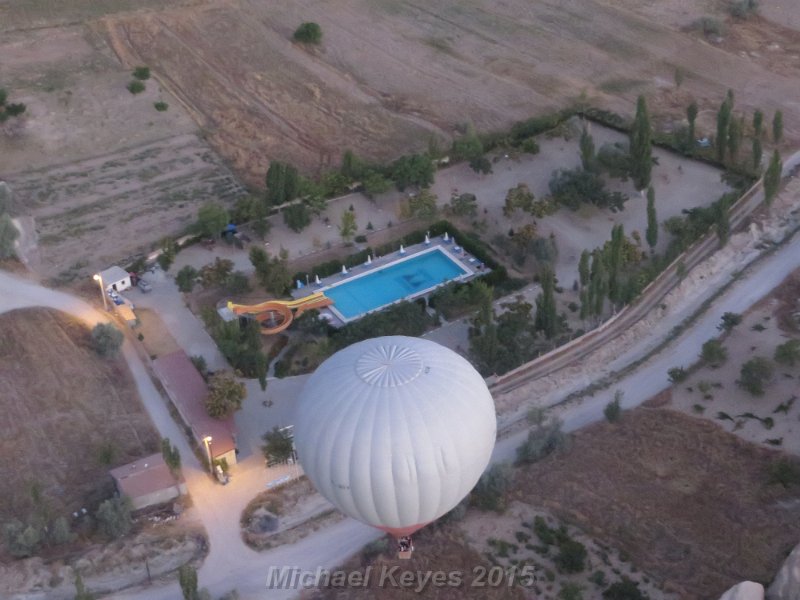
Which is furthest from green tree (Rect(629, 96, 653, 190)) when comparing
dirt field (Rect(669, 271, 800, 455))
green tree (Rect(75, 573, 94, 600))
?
green tree (Rect(75, 573, 94, 600))

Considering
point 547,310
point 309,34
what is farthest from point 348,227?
point 309,34

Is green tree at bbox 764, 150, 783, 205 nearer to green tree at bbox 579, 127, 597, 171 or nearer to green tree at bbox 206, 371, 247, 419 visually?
green tree at bbox 579, 127, 597, 171

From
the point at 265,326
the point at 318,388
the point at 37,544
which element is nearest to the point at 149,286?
the point at 265,326

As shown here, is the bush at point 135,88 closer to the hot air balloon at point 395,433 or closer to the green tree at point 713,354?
the hot air balloon at point 395,433

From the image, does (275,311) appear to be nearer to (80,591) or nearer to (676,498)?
(80,591)

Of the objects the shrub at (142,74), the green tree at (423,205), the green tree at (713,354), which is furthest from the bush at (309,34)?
the green tree at (713,354)
